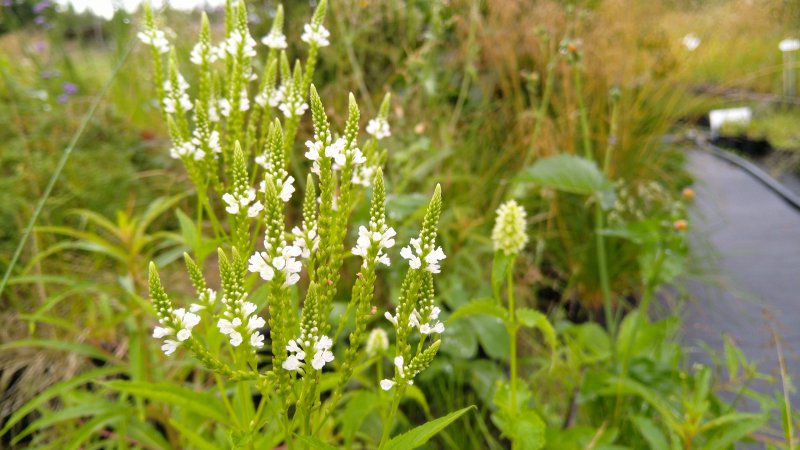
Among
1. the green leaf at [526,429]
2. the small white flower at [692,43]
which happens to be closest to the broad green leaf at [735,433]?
the green leaf at [526,429]

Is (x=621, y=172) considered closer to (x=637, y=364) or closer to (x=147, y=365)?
(x=637, y=364)

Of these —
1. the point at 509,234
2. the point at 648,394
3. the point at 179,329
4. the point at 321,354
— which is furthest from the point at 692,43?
the point at 179,329

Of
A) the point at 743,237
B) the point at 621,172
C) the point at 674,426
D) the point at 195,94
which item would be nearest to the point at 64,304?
the point at 195,94

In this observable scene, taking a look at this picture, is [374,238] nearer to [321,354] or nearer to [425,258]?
[425,258]

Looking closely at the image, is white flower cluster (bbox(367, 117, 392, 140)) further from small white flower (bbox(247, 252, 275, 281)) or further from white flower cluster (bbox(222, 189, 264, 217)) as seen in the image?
small white flower (bbox(247, 252, 275, 281))

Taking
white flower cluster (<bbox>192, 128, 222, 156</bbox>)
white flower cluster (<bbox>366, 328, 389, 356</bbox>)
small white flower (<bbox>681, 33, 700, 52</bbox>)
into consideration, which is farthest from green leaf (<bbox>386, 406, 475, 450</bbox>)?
small white flower (<bbox>681, 33, 700, 52</bbox>)

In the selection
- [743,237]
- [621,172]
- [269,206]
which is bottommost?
[743,237]

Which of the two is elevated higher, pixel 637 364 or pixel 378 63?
pixel 378 63
